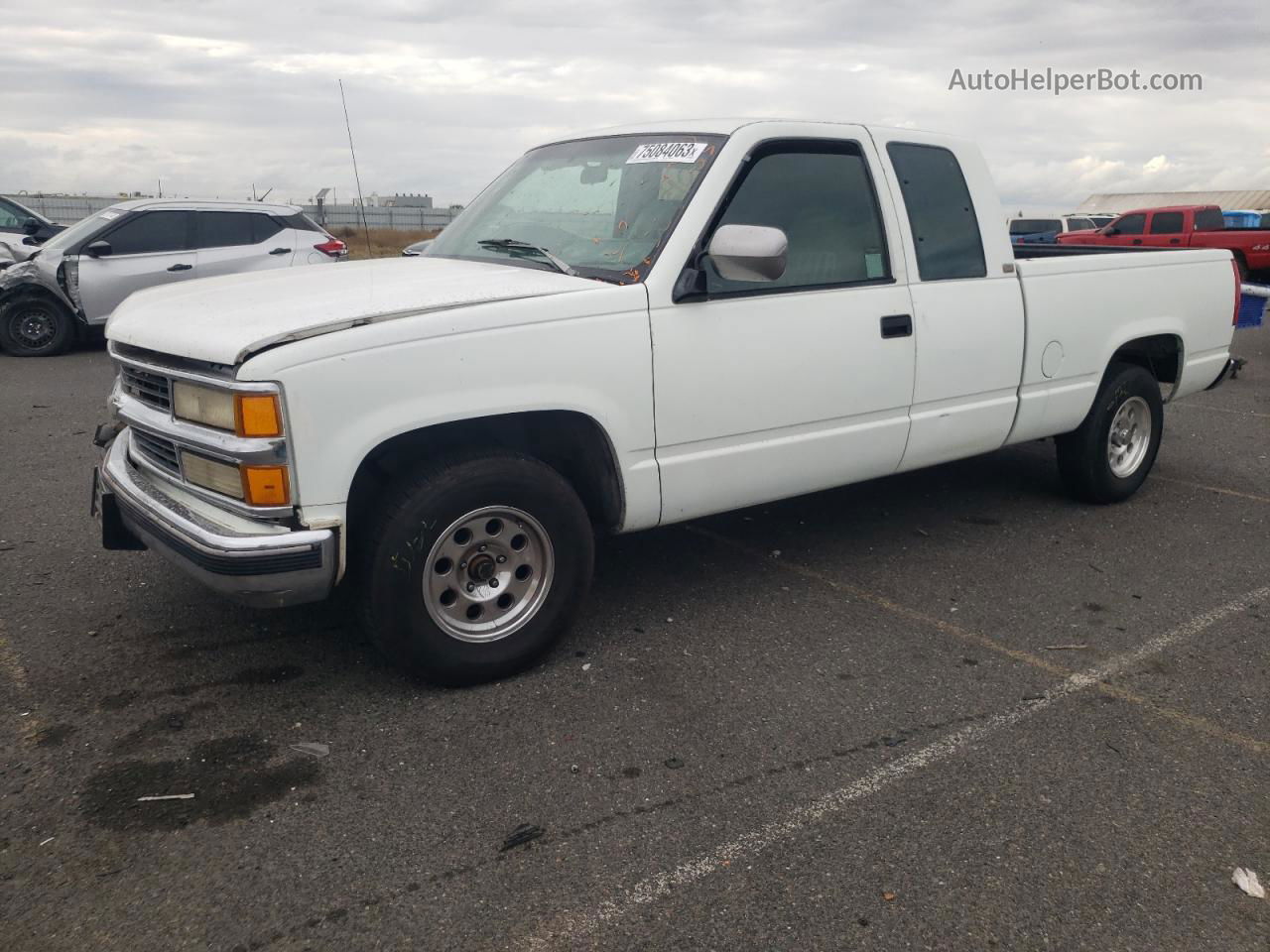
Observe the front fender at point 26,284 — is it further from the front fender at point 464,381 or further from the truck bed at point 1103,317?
the truck bed at point 1103,317

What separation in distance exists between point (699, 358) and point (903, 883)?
1.95m

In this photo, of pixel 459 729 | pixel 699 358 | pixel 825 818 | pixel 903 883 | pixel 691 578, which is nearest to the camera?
pixel 903 883

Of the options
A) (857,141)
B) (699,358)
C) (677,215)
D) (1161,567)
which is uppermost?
(857,141)

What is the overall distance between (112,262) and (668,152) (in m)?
9.33

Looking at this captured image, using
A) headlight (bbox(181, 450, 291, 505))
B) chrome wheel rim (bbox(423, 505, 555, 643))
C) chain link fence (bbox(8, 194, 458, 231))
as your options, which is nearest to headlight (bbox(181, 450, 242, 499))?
headlight (bbox(181, 450, 291, 505))

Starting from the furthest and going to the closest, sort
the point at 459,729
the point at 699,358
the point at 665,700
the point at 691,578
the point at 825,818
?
the point at 691,578 → the point at 699,358 → the point at 665,700 → the point at 459,729 → the point at 825,818

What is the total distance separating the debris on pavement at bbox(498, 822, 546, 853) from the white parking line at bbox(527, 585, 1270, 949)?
12.5 inches

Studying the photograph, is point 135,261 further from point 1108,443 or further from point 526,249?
point 1108,443

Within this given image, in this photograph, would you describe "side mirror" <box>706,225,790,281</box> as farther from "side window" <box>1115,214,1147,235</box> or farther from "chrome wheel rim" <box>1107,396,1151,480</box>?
"side window" <box>1115,214,1147,235</box>

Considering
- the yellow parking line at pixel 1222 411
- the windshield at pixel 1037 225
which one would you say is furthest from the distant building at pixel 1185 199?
the yellow parking line at pixel 1222 411

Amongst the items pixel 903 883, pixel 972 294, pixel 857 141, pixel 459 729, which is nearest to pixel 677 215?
pixel 857 141

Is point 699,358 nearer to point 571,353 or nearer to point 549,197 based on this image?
point 571,353

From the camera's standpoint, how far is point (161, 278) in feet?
38.0

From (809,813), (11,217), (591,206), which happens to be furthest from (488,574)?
(11,217)
